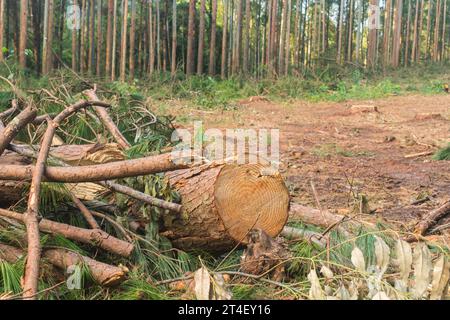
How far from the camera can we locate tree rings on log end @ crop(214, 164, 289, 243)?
9.01 feet

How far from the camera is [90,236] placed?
2592 millimetres

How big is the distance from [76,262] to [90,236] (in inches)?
7.2

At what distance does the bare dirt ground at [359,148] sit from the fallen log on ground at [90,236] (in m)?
1.75

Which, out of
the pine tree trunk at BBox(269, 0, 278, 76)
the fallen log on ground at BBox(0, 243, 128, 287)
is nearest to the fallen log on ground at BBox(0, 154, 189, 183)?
the fallen log on ground at BBox(0, 243, 128, 287)

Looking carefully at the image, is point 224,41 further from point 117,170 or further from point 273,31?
point 117,170

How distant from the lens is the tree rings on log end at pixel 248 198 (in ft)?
9.01

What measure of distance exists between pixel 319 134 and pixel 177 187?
19.2 ft

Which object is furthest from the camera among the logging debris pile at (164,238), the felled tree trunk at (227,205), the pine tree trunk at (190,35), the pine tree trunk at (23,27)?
the pine tree trunk at (190,35)

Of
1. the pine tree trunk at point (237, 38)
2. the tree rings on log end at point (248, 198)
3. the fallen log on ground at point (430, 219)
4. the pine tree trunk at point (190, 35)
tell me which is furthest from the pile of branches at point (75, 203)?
the pine tree trunk at point (237, 38)

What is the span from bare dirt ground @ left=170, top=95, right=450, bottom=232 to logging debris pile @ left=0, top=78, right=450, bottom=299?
3.76ft

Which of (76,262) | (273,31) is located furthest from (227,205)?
(273,31)

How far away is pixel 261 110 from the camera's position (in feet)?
35.9

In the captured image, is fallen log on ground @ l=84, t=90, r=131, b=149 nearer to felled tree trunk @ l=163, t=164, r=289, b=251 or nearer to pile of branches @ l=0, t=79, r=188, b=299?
pile of branches @ l=0, t=79, r=188, b=299

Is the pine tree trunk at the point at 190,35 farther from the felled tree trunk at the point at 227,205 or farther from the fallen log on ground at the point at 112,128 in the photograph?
the felled tree trunk at the point at 227,205
